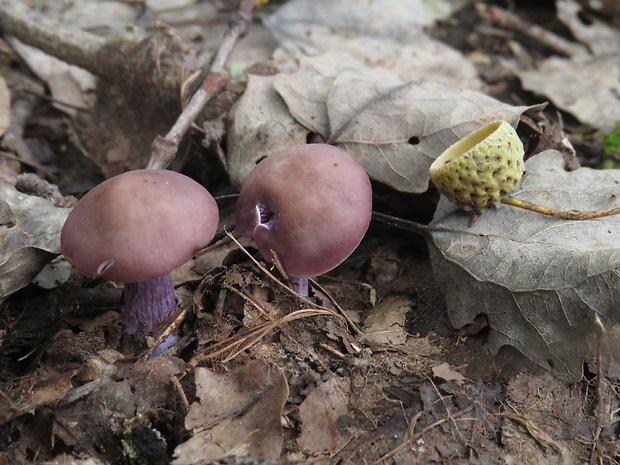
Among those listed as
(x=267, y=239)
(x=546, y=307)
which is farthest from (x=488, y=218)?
(x=267, y=239)

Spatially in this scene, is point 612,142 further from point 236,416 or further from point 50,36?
point 50,36

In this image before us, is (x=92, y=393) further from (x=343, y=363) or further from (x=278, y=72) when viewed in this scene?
(x=278, y=72)

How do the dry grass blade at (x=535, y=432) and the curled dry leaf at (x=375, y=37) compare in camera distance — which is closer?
the dry grass blade at (x=535, y=432)

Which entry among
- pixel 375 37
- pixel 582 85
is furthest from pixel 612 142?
pixel 375 37

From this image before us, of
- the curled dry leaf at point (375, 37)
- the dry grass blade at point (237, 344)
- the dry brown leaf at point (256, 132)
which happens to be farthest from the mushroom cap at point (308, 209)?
the curled dry leaf at point (375, 37)

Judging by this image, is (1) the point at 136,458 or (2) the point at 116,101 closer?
(1) the point at 136,458

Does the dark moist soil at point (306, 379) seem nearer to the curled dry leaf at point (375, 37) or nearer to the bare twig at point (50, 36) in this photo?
the bare twig at point (50, 36)
